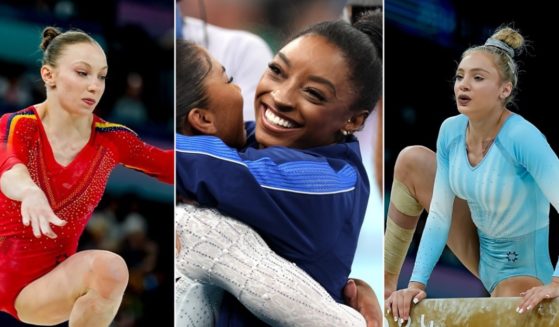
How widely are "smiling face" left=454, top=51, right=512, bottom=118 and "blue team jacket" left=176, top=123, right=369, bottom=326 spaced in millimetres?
770

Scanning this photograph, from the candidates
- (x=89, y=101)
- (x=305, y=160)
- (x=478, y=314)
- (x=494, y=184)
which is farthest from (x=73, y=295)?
(x=494, y=184)

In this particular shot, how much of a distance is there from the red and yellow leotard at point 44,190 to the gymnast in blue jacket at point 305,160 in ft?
1.58

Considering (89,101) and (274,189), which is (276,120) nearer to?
(274,189)

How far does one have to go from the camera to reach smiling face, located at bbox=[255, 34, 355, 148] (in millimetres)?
5520

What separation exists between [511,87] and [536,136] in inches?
13.5

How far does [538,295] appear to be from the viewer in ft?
17.9

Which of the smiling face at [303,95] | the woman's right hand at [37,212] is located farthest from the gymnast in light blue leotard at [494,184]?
the woman's right hand at [37,212]

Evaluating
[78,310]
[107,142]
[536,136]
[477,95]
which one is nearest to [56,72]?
[107,142]

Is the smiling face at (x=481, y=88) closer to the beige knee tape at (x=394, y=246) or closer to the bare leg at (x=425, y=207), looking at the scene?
the bare leg at (x=425, y=207)

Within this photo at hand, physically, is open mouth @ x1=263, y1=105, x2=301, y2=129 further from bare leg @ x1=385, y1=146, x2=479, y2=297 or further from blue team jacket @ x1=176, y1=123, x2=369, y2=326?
bare leg @ x1=385, y1=146, x2=479, y2=297

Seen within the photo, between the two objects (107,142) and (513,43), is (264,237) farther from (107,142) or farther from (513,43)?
(513,43)

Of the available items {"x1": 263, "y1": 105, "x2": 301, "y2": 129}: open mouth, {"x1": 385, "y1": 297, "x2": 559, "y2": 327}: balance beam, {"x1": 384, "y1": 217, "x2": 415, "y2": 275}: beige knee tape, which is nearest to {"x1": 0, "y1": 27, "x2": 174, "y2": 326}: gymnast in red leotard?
{"x1": 263, "y1": 105, "x2": 301, "y2": 129}: open mouth

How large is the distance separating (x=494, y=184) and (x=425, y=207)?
17.4 inches

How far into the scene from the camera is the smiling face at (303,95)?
18.1 feet
